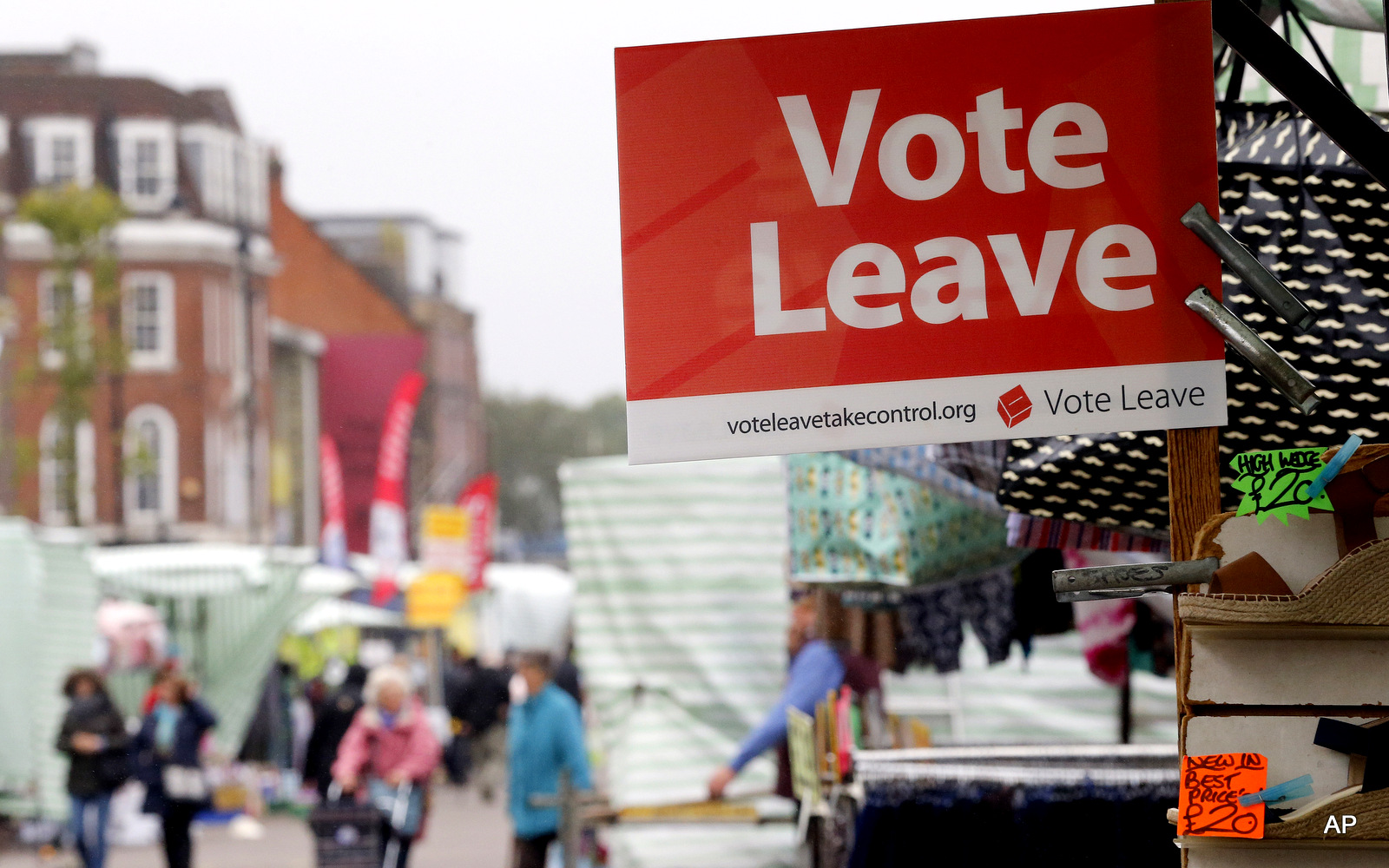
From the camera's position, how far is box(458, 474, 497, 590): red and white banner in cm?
2419

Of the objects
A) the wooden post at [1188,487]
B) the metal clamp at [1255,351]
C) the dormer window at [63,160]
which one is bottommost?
the wooden post at [1188,487]

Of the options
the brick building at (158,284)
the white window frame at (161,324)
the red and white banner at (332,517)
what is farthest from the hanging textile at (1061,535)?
the white window frame at (161,324)

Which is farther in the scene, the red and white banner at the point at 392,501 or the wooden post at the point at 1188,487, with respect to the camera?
the red and white banner at the point at 392,501

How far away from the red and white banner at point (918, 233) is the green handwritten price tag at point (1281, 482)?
8.0 inches

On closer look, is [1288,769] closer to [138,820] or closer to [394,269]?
[138,820]

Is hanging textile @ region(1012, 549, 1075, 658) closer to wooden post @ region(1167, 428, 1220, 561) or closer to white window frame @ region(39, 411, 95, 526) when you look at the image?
wooden post @ region(1167, 428, 1220, 561)

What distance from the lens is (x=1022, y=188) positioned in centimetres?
240

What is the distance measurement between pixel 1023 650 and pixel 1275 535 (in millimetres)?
4153

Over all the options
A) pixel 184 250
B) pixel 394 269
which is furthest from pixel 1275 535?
pixel 394 269

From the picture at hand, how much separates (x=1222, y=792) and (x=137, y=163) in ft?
138

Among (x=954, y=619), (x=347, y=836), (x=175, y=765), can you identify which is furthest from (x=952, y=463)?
(x=175, y=765)

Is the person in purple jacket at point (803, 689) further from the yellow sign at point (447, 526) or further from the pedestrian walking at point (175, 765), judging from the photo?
the yellow sign at point (447, 526)

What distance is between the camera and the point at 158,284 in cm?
4006

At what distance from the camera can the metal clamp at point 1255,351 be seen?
7.44ft
